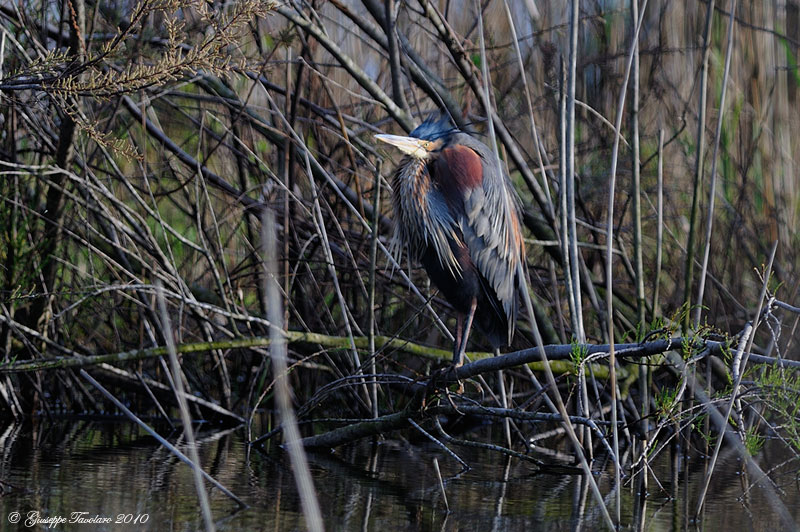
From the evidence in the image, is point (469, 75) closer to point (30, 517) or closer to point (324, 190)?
point (324, 190)

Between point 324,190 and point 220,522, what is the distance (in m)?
2.46

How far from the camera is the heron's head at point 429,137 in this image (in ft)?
11.8

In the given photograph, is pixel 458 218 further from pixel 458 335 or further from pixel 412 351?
pixel 412 351

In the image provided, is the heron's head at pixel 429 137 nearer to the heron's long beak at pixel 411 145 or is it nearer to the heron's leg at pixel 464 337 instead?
the heron's long beak at pixel 411 145

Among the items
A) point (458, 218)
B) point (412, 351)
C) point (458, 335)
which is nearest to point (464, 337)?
point (458, 335)

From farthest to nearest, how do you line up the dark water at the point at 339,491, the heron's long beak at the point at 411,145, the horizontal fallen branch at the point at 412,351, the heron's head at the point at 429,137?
1. the heron's head at the point at 429,137
2. the heron's long beak at the point at 411,145
3. the dark water at the point at 339,491
4. the horizontal fallen branch at the point at 412,351

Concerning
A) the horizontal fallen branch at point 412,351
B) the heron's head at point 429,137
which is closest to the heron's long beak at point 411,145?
the heron's head at point 429,137

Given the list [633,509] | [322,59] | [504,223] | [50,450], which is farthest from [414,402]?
[322,59]

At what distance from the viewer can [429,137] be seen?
145 inches

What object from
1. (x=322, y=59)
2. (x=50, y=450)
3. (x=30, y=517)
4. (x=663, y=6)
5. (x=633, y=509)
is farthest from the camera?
(x=322, y=59)

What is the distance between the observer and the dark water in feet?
8.87

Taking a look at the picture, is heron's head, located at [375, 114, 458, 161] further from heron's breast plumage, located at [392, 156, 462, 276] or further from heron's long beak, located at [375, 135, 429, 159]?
heron's breast plumage, located at [392, 156, 462, 276]

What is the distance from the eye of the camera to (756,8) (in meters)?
4.94

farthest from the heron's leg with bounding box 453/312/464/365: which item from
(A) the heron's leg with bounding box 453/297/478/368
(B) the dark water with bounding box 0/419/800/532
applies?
(B) the dark water with bounding box 0/419/800/532
